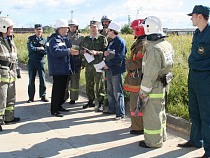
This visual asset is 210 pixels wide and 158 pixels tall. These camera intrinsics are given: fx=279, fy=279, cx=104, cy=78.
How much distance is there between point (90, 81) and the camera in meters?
7.11

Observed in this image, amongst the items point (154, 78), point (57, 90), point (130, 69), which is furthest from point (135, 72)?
point (57, 90)

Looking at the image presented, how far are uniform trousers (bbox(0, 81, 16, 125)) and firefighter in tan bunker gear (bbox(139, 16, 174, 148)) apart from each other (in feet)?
9.50

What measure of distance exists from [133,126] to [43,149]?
1.75m

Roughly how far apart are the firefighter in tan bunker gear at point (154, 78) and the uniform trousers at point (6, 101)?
2895 millimetres

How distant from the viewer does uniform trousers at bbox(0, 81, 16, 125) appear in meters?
5.66

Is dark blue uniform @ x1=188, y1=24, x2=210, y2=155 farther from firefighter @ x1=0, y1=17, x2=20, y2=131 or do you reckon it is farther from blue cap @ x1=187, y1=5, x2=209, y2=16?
firefighter @ x1=0, y1=17, x2=20, y2=131

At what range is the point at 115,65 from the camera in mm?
6137

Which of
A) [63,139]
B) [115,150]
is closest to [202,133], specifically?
[115,150]

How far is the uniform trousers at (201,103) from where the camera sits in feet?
13.6

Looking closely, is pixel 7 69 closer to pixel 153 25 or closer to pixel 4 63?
pixel 4 63

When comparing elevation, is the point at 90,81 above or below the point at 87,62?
below

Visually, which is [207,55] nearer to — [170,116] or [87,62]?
[170,116]

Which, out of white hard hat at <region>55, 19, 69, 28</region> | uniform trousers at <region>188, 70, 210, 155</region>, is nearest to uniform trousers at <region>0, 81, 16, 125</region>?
white hard hat at <region>55, 19, 69, 28</region>

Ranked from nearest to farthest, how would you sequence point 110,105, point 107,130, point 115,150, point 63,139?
point 115,150 → point 63,139 → point 107,130 → point 110,105
